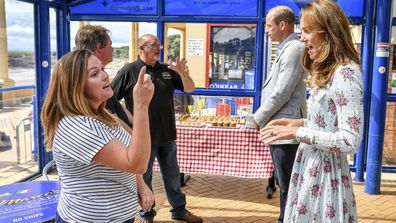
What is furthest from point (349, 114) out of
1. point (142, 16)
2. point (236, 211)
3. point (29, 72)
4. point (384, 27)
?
point (29, 72)

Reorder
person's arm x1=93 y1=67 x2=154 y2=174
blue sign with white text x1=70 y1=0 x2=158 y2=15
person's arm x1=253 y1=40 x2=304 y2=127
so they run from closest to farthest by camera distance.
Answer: person's arm x1=93 y1=67 x2=154 y2=174 → person's arm x1=253 y1=40 x2=304 y2=127 → blue sign with white text x1=70 y1=0 x2=158 y2=15

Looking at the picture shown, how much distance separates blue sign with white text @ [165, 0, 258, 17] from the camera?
Result: 538 centimetres

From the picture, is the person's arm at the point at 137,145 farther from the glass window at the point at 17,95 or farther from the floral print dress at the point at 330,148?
the glass window at the point at 17,95

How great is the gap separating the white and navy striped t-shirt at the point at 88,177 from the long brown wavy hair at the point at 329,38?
94cm

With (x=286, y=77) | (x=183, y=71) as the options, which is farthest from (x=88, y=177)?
(x=183, y=71)

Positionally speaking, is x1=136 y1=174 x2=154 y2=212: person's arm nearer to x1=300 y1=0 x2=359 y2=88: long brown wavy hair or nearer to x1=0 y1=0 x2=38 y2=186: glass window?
x1=300 y1=0 x2=359 y2=88: long brown wavy hair

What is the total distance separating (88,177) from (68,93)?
349 millimetres

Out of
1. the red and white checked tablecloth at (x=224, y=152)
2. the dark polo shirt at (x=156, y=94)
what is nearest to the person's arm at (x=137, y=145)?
the dark polo shirt at (x=156, y=94)

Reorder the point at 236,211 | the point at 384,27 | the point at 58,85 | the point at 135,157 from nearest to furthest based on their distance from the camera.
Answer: the point at 135,157 → the point at 58,85 → the point at 236,211 → the point at 384,27

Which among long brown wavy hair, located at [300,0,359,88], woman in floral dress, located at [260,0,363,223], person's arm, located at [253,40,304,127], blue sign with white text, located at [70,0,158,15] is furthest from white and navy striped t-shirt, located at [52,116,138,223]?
blue sign with white text, located at [70,0,158,15]

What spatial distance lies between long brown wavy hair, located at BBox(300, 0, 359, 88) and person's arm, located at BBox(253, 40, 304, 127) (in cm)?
124

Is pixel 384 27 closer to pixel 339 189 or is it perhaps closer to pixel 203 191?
pixel 203 191

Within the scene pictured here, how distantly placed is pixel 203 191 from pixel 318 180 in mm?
3271

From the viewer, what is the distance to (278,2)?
210 inches
